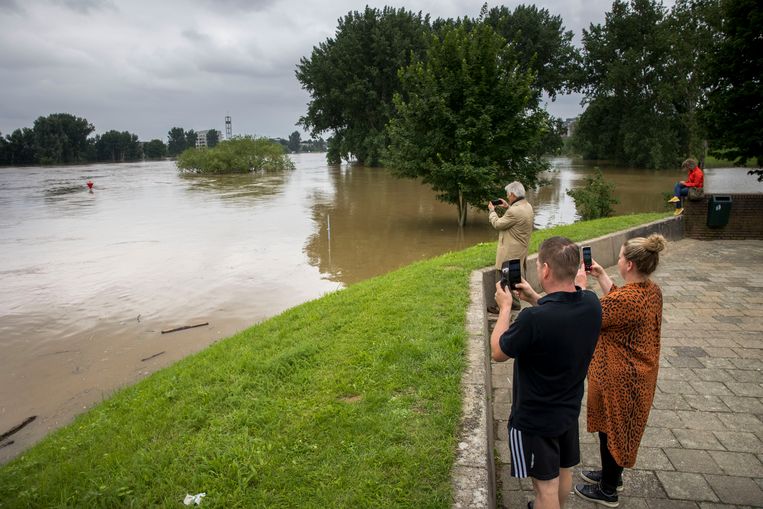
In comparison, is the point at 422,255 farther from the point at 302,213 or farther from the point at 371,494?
the point at 371,494

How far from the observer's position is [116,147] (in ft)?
460

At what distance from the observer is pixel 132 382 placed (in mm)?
7312

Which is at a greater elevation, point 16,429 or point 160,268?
point 160,268

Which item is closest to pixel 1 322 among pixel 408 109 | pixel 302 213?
pixel 408 109

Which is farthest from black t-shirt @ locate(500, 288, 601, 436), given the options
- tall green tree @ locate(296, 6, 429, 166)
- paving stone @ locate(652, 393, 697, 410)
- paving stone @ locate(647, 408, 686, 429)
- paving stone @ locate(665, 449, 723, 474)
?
tall green tree @ locate(296, 6, 429, 166)

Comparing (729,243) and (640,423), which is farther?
(729,243)

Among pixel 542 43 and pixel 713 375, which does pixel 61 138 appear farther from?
pixel 713 375

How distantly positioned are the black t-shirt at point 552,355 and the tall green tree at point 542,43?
1885 inches

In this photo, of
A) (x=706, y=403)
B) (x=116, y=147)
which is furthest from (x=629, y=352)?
(x=116, y=147)

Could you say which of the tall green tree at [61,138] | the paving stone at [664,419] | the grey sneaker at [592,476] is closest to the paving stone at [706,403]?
the paving stone at [664,419]

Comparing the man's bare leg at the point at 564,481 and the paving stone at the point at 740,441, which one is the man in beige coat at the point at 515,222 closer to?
the paving stone at the point at 740,441

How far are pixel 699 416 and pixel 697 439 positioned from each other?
418 millimetres

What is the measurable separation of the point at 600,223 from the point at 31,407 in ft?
39.9

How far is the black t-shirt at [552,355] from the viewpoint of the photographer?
2.37m
